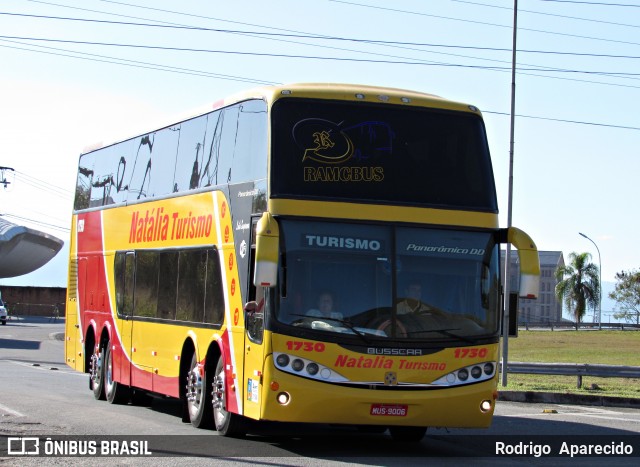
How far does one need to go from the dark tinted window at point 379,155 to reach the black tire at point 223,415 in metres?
2.86

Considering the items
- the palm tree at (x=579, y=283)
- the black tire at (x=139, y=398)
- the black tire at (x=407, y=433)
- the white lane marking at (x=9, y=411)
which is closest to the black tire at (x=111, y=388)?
the black tire at (x=139, y=398)

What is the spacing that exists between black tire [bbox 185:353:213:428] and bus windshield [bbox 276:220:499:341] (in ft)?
9.89

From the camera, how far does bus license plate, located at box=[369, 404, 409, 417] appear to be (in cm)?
1255

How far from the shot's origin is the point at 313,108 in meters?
13.4

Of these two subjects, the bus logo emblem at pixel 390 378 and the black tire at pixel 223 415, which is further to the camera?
the black tire at pixel 223 415

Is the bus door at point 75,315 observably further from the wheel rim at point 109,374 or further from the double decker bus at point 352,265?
the double decker bus at point 352,265

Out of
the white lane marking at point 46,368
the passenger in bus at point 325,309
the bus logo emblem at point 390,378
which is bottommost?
the white lane marking at point 46,368

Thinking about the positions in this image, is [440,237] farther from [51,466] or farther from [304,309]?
[51,466]

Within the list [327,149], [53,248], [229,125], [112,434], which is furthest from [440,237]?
[53,248]

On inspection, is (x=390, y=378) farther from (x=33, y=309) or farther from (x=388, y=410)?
(x=33, y=309)

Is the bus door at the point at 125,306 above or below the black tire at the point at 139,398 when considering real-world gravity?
above

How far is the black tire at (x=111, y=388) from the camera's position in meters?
19.8

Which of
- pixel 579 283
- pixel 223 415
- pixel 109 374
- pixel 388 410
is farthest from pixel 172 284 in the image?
pixel 579 283

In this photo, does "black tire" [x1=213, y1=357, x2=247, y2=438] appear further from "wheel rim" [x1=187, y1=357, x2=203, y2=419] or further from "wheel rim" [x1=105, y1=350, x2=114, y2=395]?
"wheel rim" [x1=105, y1=350, x2=114, y2=395]
